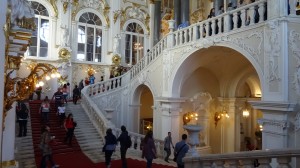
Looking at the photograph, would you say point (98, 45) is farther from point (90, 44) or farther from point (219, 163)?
point (219, 163)

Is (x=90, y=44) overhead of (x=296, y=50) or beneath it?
overhead

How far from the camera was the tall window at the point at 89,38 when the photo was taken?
66.7ft

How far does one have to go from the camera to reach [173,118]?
13852 mm

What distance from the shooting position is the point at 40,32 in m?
18.7

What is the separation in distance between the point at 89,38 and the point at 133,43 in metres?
3.71

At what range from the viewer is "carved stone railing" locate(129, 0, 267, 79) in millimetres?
9312

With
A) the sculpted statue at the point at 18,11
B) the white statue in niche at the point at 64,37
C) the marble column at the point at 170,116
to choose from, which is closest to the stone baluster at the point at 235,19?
the marble column at the point at 170,116

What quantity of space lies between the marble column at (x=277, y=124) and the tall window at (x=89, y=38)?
14.5m

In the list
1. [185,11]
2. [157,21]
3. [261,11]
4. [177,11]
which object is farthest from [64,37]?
[261,11]

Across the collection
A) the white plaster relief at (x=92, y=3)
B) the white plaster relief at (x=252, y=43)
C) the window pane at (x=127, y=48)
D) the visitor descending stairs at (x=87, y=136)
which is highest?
the white plaster relief at (x=92, y=3)

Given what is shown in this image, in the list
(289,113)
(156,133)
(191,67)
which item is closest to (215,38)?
(191,67)

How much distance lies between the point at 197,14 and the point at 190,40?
1059cm

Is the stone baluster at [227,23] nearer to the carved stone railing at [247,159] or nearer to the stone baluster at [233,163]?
the carved stone railing at [247,159]

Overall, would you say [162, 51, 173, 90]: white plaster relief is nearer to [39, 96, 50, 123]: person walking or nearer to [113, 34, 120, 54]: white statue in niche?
[39, 96, 50, 123]: person walking
